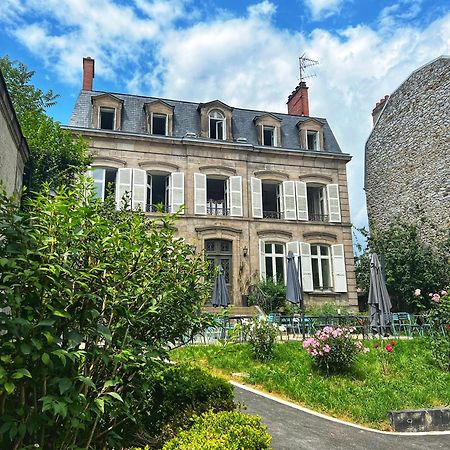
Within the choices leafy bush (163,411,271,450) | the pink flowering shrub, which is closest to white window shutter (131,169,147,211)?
the pink flowering shrub

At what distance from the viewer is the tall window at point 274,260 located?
1895 centimetres

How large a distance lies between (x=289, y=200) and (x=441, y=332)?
10647mm

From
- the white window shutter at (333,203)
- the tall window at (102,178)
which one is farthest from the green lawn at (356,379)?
the white window shutter at (333,203)

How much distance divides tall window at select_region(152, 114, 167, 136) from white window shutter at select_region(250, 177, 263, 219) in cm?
454

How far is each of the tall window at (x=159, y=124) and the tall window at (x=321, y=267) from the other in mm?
8474

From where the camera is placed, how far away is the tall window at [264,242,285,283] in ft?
62.2

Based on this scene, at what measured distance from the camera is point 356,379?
8.19m

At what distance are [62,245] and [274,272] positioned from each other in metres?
16.8

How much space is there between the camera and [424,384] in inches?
314

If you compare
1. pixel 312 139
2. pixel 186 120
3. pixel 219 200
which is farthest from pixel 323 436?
pixel 312 139

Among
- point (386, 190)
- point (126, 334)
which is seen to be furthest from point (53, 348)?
point (386, 190)

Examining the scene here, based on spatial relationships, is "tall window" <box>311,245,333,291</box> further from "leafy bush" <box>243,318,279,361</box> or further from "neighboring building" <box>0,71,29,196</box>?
"neighboring building" <box>0,71,29,196</box>

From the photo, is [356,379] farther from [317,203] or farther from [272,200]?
[272,200]

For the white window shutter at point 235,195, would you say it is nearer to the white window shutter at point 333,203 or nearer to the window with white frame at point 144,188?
the window with white frame at point 144,188
